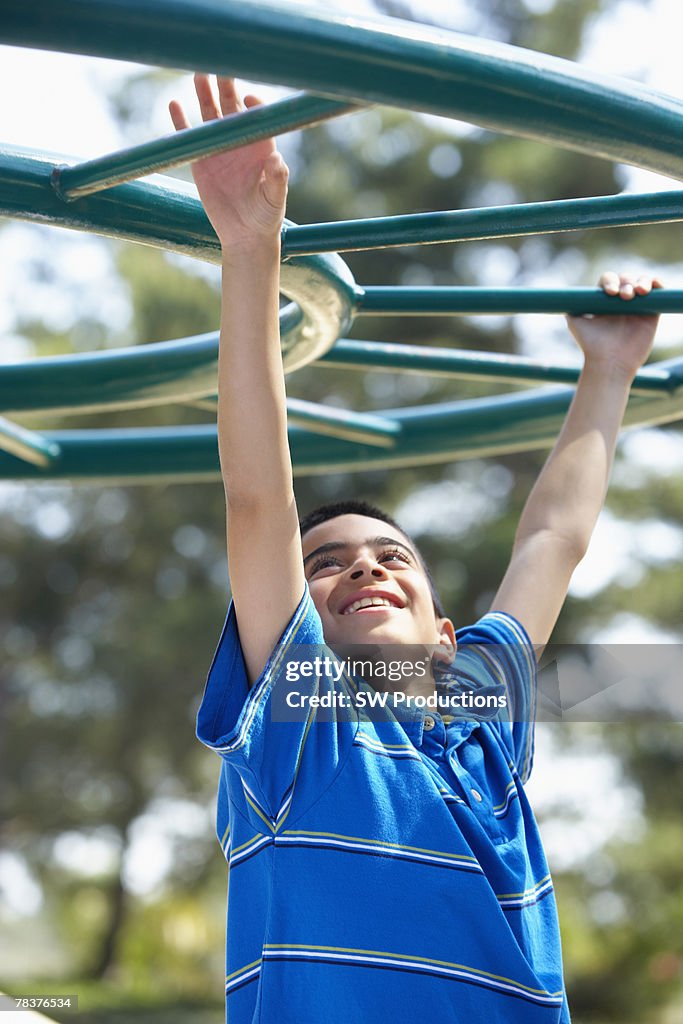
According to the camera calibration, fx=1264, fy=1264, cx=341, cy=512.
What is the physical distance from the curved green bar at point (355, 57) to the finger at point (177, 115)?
0.30 m

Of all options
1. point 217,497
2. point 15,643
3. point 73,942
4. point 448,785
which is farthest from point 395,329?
point 448,785

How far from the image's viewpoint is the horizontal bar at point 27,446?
1.81m

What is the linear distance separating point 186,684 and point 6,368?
683cm

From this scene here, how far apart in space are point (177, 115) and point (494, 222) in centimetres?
29

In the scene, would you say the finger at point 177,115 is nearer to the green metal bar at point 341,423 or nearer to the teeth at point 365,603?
the teeth at point 365,603

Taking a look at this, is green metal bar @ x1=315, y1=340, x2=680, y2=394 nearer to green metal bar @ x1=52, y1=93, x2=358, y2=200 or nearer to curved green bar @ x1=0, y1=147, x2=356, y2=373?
curved green bar @ x1=0, y1=147, x2=356, y2=373

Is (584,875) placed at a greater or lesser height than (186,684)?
lesser

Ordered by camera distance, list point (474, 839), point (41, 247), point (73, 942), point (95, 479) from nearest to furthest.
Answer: point (474, 839)
point (95, 479)
point (41, 247)
point (73, 942)

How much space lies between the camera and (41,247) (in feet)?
30.7

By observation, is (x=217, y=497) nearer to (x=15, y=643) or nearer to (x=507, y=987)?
(x=15, y=643)

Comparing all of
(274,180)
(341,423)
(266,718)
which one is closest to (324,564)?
(266,718)

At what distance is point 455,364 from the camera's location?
165 centimetres

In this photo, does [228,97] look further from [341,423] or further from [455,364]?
[341,423]

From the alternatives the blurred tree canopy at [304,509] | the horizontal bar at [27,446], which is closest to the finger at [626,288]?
the horizontal bar at [27,446]
